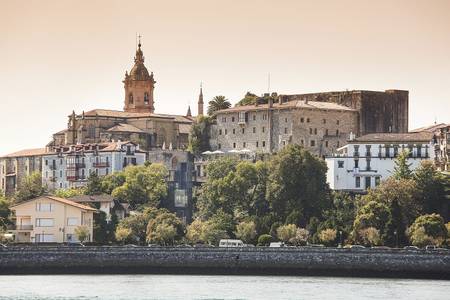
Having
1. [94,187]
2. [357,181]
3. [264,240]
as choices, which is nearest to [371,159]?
[357,181]

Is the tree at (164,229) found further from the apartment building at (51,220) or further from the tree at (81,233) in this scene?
the tree at (81,233)

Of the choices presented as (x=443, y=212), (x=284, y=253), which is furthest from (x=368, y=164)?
(x=284, y=253)

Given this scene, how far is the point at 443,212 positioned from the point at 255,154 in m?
34.5

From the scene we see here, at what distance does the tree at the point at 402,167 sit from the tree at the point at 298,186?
21.0 ft

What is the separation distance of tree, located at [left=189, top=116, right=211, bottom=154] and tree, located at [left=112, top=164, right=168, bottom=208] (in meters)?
16.1

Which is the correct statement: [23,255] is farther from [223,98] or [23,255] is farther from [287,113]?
[223,98]

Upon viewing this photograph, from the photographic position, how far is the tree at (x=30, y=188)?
157 meters

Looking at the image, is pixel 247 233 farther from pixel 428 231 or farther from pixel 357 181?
pixel 357 181

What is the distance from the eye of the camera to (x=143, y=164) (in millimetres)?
167250

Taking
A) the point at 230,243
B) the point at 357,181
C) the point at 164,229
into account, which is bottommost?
the point at 230,243

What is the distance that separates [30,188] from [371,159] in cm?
3506

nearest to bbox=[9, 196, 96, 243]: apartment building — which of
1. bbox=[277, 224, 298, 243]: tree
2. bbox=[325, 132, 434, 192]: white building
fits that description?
bbox=[277, 224, 298, 243]: tree

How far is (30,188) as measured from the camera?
16225 centimetres

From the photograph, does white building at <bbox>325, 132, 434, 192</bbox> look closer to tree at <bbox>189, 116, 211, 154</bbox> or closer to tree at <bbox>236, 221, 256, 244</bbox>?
tree at <bbox>236, 221, 256, 244</bbox>
